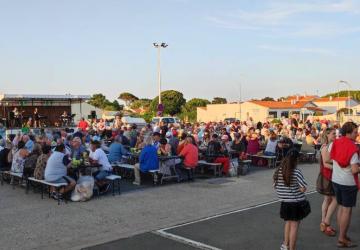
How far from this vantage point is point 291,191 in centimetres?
549

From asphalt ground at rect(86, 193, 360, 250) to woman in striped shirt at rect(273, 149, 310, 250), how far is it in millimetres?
841

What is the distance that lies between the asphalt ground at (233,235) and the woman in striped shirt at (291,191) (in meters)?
0.84

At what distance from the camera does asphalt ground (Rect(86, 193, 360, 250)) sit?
20.9 ft

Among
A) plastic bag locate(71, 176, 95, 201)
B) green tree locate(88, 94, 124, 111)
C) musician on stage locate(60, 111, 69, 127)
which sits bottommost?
plastic bag locate(71, 176, 95, 201)

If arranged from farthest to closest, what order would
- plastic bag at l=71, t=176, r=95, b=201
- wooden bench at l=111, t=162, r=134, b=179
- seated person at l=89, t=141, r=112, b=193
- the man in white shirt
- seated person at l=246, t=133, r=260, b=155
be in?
seated person at l=246, t=133, r=260, b=155, wooden bench at l=111, t=162, r=134, b=179, seated person at l=89, t=141, r=112, b=193, plastic bag at l=71, t=176, r=95, b=201, the man in white shirt

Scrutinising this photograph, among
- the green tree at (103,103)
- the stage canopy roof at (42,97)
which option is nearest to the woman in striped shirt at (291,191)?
the stage canopy roof at (42,97)

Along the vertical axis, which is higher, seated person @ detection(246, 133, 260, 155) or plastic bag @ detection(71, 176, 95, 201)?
seated person @ detection(246, 133, 260, 155)

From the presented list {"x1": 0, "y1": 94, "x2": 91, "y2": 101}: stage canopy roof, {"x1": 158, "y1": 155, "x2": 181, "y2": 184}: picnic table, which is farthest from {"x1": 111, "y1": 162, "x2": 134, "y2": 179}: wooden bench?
{"x1": 0, "y1": 94, "x2": 91, "y2": 101}: stage canopy roof

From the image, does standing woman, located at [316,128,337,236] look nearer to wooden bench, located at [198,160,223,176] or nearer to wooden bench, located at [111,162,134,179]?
wooden bench, located at [198,160,223,176]

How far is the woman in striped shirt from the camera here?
5.45m

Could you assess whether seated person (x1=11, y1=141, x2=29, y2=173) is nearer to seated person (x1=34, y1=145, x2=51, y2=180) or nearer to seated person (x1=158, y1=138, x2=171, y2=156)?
seated person (x1=34, y1=145, x2=51, y2=180)

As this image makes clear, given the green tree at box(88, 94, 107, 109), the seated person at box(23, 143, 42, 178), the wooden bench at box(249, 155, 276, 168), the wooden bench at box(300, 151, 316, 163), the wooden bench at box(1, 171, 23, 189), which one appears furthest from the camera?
the green tree at box(88, 94, 107, 109)

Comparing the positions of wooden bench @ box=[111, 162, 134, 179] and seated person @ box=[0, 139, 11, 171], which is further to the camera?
wooden bench @ box=[111, 162, 134, 179]

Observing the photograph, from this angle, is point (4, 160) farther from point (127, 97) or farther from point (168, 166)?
point (127, 97)
